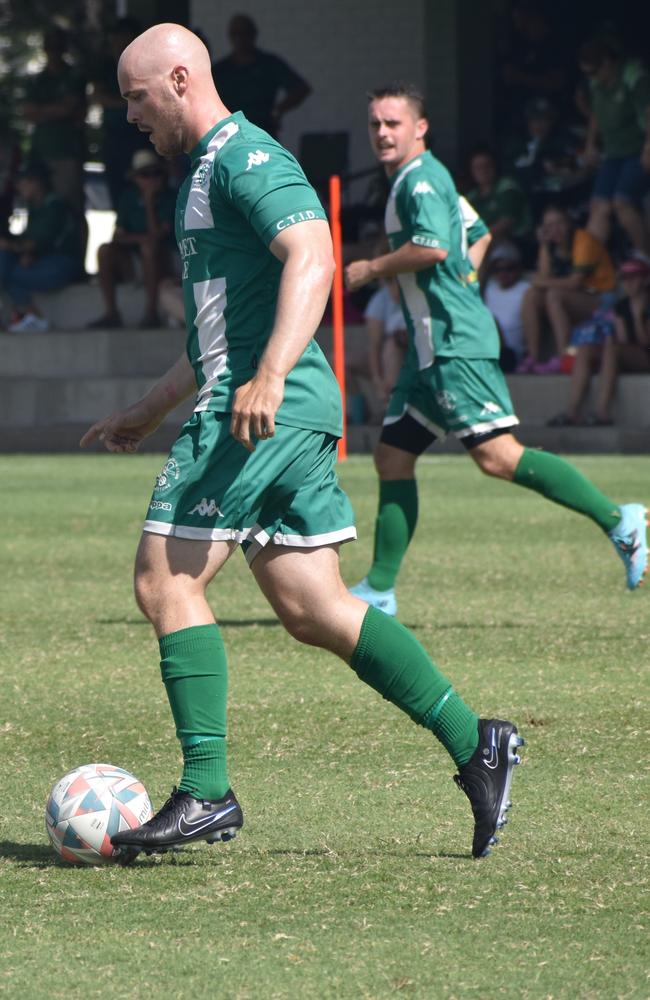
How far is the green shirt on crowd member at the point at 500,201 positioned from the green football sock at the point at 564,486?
11569mm

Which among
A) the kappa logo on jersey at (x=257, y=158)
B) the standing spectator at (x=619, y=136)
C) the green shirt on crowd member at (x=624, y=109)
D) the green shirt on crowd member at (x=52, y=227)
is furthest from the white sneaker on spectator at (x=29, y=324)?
the kappa logo on jersey at (x=257, y=158)

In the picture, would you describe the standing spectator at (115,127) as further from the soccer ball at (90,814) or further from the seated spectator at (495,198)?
the soccer ball at (90,814)

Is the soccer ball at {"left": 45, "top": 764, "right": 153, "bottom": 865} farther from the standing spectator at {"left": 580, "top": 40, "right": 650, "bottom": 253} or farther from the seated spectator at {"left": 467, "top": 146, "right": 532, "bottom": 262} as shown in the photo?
the seated spectator at {"left": 467, "top": 146, "right": 532, "bottom": 262}

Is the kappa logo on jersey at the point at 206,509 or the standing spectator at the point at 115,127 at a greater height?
the standing spectator at the point at 115,127

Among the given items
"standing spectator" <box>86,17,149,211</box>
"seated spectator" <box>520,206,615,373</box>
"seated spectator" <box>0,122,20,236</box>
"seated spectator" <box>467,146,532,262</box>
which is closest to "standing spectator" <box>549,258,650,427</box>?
"seated spectator" <box>520,206,615,373</box>

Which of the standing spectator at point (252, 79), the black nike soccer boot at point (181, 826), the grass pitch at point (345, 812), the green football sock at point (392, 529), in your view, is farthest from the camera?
the standing spectator at point (252, 79)

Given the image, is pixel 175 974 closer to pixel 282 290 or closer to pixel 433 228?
pixel 282 290

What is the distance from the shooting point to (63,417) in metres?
21.2

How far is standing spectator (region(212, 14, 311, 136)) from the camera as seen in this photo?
2083 centimetres

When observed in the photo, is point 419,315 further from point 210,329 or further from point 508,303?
point 508,303

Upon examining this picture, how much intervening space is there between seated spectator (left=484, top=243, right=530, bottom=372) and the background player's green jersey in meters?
10.5

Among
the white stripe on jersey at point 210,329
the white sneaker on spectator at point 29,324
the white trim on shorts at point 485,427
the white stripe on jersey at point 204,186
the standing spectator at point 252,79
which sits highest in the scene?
the standing spectator at point 252,79

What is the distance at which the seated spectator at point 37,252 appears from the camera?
22.2 m

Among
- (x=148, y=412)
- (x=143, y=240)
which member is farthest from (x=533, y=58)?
(x=148, y=412)
